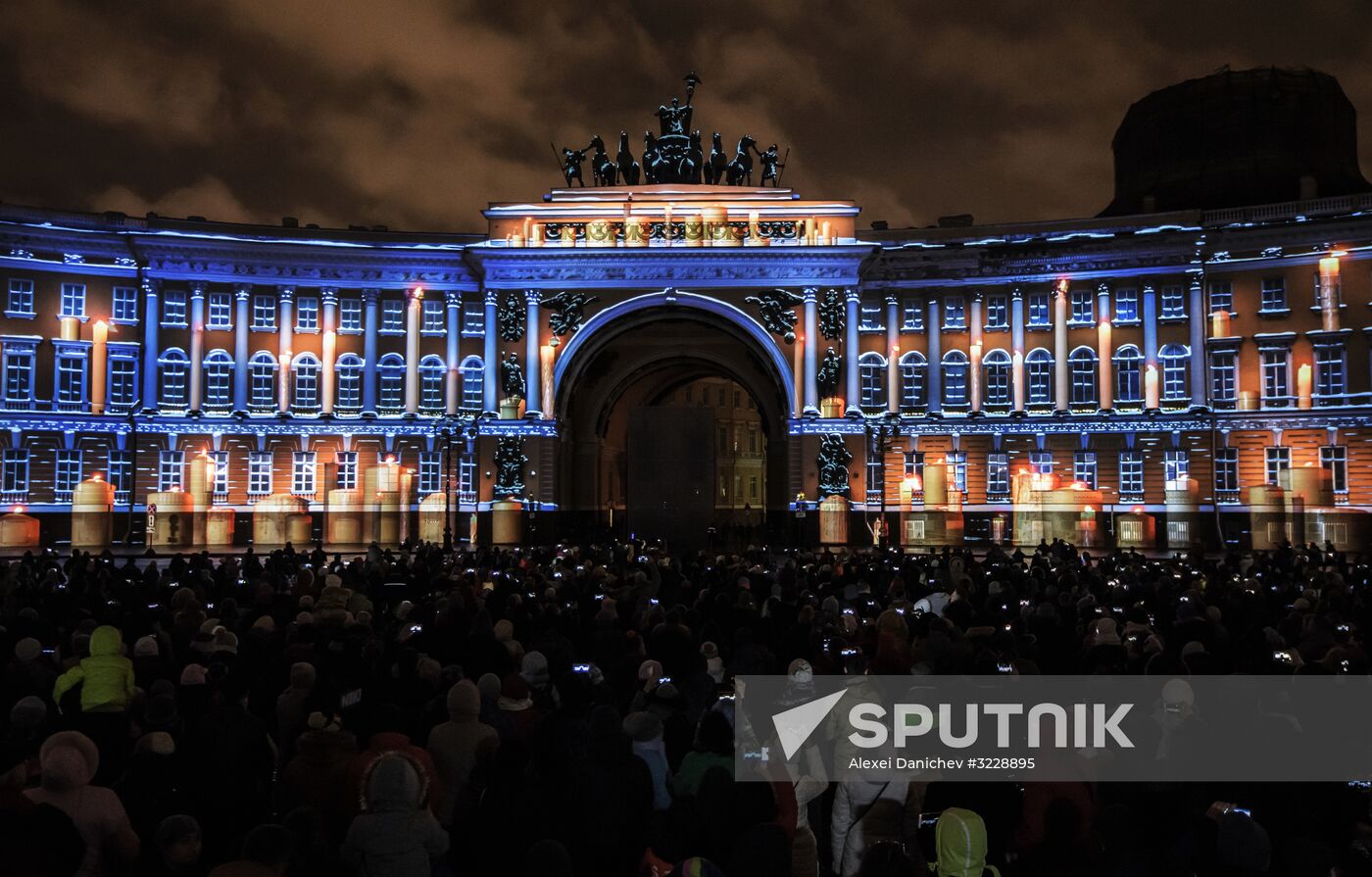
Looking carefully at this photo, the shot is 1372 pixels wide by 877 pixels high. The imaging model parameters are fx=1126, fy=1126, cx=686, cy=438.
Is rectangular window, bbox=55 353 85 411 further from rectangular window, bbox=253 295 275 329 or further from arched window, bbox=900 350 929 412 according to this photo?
arched window, bbox=900 350 929 412

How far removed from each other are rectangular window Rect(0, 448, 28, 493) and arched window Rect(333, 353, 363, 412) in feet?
47.0

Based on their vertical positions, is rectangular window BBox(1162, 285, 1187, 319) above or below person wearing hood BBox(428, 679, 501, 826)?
above

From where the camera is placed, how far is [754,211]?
5619cm

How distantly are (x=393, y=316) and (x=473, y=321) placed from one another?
4.09 meters

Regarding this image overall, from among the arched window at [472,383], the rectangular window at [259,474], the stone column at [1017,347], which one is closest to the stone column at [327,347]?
the rectangular window at [259,474]

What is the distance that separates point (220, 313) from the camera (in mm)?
56312

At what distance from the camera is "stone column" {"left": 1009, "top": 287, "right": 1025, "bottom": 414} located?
185 ft

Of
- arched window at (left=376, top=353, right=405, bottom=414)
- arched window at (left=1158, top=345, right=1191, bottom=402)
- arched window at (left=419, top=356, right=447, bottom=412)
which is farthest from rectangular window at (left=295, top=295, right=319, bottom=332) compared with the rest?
arched window at (left=1158, top=345, right=1191, bottom=402)

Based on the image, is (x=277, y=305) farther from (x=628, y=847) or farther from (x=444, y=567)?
(x=628, y=847)

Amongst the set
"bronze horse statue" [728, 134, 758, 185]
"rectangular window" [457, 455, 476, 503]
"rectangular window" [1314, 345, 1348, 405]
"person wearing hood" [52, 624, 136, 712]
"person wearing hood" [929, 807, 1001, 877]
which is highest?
"bronze horse statue" [728, 134, 758, 185]

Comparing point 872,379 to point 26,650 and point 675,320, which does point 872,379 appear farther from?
point 26,650

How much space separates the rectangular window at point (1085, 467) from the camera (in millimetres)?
55281

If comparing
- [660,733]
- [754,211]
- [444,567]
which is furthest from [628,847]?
[754,211]

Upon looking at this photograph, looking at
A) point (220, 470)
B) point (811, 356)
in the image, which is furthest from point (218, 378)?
point (811, 356)
